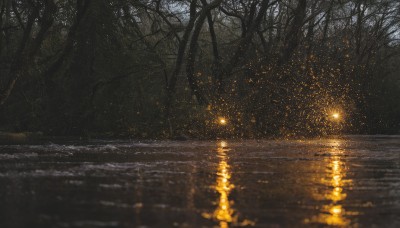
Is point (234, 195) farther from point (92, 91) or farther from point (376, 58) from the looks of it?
point (376, 58)

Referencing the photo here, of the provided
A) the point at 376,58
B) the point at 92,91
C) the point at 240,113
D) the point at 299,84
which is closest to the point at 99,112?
the point at 92,91

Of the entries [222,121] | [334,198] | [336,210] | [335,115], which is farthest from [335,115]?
[336,210]

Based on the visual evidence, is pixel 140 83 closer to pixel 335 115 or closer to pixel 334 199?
pixel 335 115

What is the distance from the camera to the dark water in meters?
4.71

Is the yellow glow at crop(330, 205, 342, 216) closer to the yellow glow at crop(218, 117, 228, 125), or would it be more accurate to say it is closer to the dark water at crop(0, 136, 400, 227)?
the dark water at crop(0, 136, 400, 227)

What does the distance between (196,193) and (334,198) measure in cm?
137

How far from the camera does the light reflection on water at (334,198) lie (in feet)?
15.4

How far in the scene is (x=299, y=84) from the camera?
890 inches

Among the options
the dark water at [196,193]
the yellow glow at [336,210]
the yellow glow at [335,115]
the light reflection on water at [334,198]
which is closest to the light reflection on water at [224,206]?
the dark water at [196,193]

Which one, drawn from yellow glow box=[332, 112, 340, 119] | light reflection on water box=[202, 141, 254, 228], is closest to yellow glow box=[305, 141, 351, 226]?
light reflection on water box=[202, 141, 254, 228]

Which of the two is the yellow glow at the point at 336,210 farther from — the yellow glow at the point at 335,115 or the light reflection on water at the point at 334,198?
the yellow glow at the point at 335,115

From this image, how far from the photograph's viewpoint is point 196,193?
6.19 m

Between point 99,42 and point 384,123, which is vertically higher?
point 99,42

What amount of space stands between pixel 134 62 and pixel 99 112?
8.00 ft
